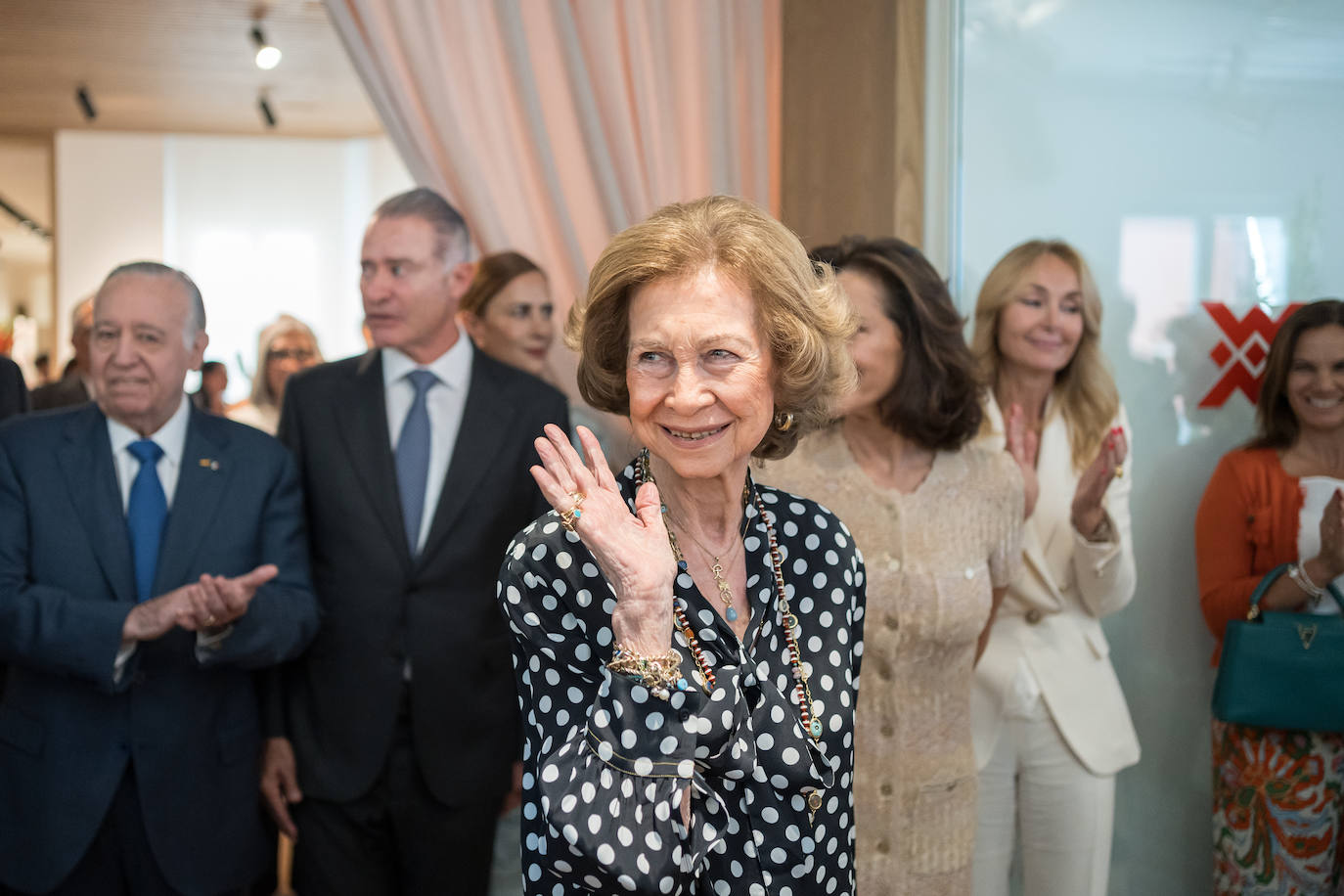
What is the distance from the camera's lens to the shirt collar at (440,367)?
10.0 feet

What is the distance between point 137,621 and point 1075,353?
7.83ft

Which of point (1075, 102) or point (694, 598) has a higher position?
point (1075, 102)

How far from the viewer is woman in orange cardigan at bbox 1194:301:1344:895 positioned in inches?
121

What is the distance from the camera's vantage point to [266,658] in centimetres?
269

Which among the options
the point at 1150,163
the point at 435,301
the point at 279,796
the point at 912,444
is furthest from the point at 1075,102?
the point at 279,796

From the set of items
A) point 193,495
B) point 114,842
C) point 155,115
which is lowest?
point 114,842

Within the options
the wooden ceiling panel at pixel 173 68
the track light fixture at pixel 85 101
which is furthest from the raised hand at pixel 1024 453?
the track light fixture at pixel 85 101

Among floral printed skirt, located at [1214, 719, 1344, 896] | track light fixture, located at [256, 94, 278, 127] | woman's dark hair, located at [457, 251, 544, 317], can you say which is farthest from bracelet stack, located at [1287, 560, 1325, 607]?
track light fixture, located at [256, 94, 278, 127]

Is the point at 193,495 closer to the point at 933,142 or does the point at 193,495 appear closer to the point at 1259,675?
the point at 933,142

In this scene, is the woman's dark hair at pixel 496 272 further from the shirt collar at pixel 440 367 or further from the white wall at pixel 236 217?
the white wall at pixel 236 217

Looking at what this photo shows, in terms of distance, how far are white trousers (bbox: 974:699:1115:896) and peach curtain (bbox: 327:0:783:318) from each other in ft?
5.95

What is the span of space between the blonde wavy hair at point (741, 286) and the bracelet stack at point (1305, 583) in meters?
1.76

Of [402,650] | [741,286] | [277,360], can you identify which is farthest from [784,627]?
[277,360]

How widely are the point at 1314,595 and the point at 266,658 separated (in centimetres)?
252
